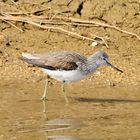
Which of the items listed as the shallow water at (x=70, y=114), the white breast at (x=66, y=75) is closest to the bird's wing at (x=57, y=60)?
the white breast at (x=66, y=75)

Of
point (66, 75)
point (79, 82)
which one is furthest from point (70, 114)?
point (79, 82)

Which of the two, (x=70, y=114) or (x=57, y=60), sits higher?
(x=57, y=60)

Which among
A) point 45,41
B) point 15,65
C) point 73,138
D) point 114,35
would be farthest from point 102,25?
point 73,138

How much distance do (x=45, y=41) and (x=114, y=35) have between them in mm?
1236

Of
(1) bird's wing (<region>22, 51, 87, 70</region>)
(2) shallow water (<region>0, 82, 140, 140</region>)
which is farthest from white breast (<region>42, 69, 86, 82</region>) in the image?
(2) shallow water (<region>0, 82, 140, 140</region>)

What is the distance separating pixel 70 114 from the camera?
980 cm

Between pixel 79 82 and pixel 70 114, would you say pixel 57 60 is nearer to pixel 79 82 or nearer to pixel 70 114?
pixel 79 82

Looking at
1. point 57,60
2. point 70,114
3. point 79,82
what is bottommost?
point 70,114

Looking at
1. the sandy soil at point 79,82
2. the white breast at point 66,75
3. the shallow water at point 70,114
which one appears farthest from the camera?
the white breast at point 66,75

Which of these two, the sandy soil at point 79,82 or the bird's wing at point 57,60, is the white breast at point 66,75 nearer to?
the bird's wing at point 57,60

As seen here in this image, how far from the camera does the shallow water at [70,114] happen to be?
877 cm

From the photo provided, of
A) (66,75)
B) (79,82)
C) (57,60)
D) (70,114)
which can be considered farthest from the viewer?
(79,82)

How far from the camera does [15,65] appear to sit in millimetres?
12000

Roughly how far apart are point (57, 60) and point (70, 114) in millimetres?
1182
